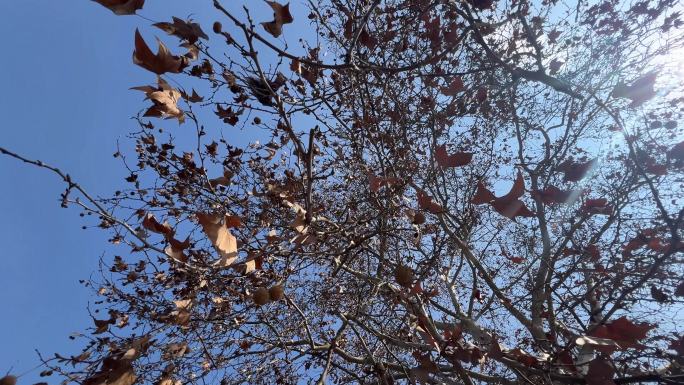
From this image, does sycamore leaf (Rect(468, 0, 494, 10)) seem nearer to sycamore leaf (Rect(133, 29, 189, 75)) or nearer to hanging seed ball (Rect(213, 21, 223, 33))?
hanging seed ball (Rect(213, 21, 223, 33))

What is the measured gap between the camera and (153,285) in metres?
4.04

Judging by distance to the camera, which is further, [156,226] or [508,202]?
[156,226]

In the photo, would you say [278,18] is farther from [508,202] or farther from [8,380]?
[8,380]

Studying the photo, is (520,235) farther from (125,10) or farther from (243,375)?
(125,10)

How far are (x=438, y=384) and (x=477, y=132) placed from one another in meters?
4.29

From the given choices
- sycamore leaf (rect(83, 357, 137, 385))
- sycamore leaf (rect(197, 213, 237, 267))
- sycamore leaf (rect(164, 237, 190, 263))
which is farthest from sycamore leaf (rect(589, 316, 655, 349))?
sycamore leaf (rect(83, 357, 137, 385))

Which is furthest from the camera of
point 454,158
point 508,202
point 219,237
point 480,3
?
point 480,3

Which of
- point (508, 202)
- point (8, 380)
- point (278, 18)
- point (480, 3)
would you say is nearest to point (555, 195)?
point (508, 202)

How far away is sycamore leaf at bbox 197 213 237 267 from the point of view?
141cm

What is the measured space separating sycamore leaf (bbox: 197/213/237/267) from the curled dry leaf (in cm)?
57

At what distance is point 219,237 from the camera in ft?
4.75

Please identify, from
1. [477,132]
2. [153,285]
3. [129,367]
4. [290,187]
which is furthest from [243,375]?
[477,132]

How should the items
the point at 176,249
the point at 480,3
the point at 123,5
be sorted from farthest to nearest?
the point at 480,3 → the point at 176,249 → the point at 123,5

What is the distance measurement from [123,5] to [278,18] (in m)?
0.59
